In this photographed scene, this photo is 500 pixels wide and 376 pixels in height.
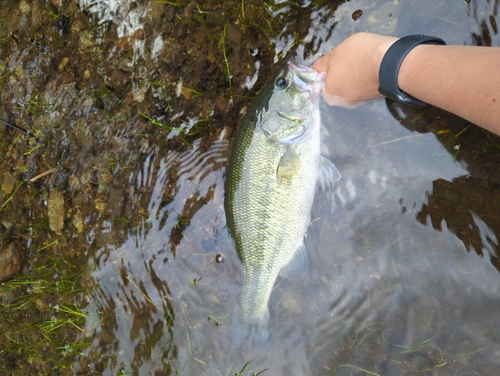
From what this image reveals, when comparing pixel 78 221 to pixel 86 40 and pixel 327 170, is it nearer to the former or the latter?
pixel 86 40

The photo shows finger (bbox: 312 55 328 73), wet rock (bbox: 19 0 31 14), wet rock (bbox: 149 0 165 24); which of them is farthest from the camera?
wet rock (bbox: 19 0 31 14)

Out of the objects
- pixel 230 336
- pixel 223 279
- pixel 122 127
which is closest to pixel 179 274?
pixel 223 279

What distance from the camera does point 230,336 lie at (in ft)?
10.0

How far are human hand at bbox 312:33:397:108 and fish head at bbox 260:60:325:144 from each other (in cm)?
14

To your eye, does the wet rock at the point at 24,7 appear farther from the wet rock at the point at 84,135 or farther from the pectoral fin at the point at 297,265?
the pectoral fin at the point at 297,265

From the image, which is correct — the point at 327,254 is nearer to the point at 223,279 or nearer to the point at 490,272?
the point at 223,279

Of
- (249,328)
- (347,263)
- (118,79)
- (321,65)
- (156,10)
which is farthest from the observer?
(118,79)

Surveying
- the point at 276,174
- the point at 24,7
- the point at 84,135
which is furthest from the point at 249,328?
the point at 24,7

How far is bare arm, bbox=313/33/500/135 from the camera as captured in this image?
1966mm

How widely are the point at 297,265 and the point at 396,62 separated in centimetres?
160

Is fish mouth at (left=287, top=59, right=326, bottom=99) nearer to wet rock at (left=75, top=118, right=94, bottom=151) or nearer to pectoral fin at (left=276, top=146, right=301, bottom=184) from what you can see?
pectoral fin at (left=276, top=146, right=301, bottom=184)

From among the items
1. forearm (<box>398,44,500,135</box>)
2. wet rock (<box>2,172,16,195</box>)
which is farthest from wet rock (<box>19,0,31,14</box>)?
forearm (<box>398,44,500,135</box>)

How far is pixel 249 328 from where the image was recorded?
300 centimetres

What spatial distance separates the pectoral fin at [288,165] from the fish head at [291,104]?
97 millimetres
